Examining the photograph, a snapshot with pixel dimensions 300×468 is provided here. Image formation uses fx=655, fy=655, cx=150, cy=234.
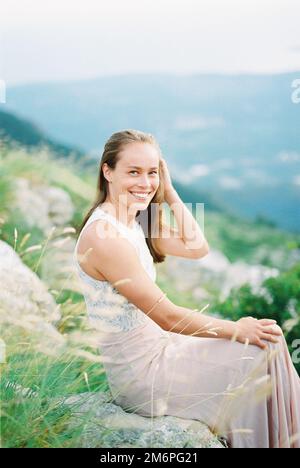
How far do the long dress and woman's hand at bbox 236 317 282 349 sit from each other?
0.02 metres

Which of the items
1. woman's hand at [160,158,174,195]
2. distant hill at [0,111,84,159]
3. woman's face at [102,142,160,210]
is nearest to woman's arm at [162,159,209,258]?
woman's hand at [160,158,174,195]

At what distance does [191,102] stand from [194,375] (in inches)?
242

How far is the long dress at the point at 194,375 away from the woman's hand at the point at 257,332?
2 cm

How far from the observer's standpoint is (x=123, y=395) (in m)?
2.14

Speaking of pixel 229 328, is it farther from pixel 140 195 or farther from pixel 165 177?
pixel 165 177

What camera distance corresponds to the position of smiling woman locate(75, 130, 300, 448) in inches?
78.5

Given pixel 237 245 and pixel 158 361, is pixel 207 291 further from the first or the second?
pixel 158 361

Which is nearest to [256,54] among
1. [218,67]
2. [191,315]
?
[218,67]

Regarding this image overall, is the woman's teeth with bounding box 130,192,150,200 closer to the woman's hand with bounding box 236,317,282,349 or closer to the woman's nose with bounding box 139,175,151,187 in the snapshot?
the woman's nose with bounding box 139,175,151,187

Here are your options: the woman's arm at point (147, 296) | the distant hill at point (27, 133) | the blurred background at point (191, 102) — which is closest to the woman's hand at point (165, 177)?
the woman's arm at point (147, 296)

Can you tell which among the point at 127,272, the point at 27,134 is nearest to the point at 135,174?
the point at 127,272

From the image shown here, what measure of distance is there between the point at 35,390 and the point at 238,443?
0.67 m

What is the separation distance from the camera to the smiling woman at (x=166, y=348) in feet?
6.55

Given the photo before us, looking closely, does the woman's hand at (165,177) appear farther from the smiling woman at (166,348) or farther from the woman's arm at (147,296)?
the woman's arm at (147,296)
